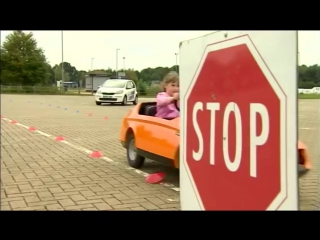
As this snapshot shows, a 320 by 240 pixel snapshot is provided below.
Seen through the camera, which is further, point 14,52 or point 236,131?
point 14,52

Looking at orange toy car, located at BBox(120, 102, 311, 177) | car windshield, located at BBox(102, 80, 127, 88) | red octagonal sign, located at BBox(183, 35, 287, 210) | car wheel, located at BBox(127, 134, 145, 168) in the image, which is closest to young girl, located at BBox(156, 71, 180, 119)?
orange toy car, located at BBox(120, 102, 311, 177)

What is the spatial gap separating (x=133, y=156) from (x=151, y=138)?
3.06 feet

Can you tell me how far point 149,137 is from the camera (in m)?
5.31

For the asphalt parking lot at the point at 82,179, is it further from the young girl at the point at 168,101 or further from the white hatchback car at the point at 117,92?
the white hatchback car at the point at 117,92

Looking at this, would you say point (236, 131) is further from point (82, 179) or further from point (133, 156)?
point (133, 156)

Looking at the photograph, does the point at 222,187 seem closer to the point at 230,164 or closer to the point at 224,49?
the point at 230,164

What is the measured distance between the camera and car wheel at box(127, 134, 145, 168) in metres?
5.96

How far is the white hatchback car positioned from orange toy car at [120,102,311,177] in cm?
1699

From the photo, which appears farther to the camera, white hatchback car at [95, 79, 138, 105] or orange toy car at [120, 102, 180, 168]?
white hatchback car at [95, 79, 138, 105]

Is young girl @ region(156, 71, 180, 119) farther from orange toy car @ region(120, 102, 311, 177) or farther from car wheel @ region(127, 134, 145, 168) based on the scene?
car wheel @ region(127, 134, 145, 168)

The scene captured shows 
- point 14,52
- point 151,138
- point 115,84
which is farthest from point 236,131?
point 115,84
